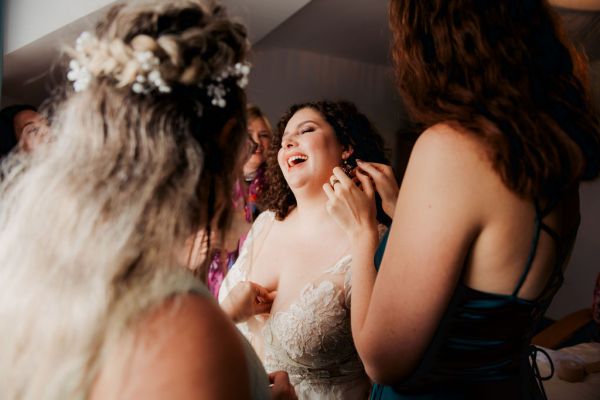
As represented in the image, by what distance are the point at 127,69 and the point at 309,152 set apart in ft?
3.58

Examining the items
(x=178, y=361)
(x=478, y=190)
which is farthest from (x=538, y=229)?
(x=178, y=361)

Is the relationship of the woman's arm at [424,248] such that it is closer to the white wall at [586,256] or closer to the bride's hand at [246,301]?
the bride's hand at [246,301]

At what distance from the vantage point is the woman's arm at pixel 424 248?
0.84 m

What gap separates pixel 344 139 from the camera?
1.81 m

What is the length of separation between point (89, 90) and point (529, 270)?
0.71 metres

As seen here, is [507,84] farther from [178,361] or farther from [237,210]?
[178,361]

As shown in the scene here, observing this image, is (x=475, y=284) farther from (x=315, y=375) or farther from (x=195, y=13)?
(x=315, y=375)

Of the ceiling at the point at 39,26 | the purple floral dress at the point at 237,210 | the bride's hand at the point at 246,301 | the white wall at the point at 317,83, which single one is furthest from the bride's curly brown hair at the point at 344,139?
the white wall at the point at 317,83

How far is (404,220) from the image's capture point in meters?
0.89

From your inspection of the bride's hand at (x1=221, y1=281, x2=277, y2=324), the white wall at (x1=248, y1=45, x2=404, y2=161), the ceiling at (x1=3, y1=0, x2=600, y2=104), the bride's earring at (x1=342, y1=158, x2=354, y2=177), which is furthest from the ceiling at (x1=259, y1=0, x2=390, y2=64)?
the bride's hand at (x1=221, y1=281, x2=277, y2=324)

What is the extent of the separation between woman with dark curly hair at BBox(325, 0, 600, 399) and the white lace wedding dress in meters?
0.54

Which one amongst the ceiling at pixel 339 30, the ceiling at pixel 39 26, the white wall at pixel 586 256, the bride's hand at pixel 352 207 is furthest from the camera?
the white wall at pixel 586 256

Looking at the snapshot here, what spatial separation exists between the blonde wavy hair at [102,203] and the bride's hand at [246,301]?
828mm

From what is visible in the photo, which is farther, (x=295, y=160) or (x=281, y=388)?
(x=295, y=160)
